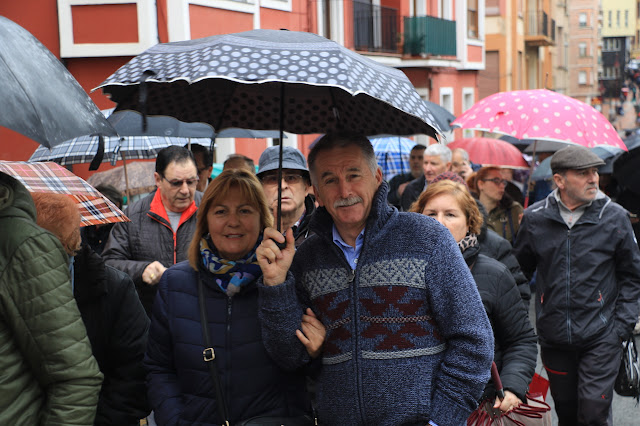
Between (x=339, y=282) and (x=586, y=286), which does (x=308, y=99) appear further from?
(x=586, y=286)

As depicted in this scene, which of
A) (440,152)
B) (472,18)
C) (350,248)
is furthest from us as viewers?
(472,18)

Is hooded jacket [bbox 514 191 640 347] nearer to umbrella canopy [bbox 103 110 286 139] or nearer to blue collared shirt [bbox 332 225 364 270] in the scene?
umbrella canopy [bbox 103 110 286 139]

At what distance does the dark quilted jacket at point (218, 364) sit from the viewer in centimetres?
323

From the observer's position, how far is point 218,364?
3.23m

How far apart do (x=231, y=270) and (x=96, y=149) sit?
4.65 m

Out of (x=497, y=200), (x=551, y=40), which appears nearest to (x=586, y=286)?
(x=497, y=200)

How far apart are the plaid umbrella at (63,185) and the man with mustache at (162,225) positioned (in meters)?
1.11

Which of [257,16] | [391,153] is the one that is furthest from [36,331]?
[257,16]

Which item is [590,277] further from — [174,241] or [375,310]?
[375,310]

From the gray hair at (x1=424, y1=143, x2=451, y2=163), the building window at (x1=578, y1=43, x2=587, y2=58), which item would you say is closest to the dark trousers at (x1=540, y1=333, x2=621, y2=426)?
the gray hair at (x1=424, y1=143, x2=451, y2=163)

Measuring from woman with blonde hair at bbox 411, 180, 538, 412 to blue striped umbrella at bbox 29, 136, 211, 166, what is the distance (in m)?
3.41

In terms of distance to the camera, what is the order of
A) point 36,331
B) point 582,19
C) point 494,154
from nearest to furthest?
1. point 36,331
2. point 494,154
3. point 582,19

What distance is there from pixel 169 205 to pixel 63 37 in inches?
341

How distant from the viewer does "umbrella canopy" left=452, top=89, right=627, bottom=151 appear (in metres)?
6.06
